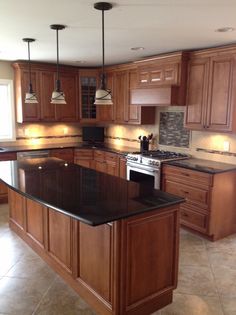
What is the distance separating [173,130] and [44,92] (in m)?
2.54

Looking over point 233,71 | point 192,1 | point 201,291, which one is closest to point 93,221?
point 201,291

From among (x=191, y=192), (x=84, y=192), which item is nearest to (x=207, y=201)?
(x=191, y=192)

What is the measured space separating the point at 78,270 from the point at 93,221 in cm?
88

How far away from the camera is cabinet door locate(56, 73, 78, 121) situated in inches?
233

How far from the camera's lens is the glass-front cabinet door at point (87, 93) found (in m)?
6.04

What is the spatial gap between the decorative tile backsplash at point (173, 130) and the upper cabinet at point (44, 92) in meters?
1.93

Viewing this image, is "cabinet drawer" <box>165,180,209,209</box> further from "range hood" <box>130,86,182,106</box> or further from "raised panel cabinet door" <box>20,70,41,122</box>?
"raised panel cabinet door" <box>20,70,41,122</box>

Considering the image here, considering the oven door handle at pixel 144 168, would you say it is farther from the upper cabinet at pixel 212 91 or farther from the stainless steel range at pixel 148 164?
the upper cabinet at pixel 212 91

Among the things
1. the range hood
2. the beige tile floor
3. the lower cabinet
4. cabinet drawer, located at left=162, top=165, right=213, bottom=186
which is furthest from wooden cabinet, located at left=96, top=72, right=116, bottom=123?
the lower cabinet

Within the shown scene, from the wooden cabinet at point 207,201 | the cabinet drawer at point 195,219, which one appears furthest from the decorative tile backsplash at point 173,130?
the cabinet drawer at point 195,219

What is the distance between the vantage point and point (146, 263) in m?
2.30

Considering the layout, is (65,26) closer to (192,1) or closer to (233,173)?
(192,1)

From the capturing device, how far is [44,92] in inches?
224

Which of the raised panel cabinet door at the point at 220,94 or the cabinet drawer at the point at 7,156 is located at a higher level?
the raised panel cabinet door at the point at 220,94
